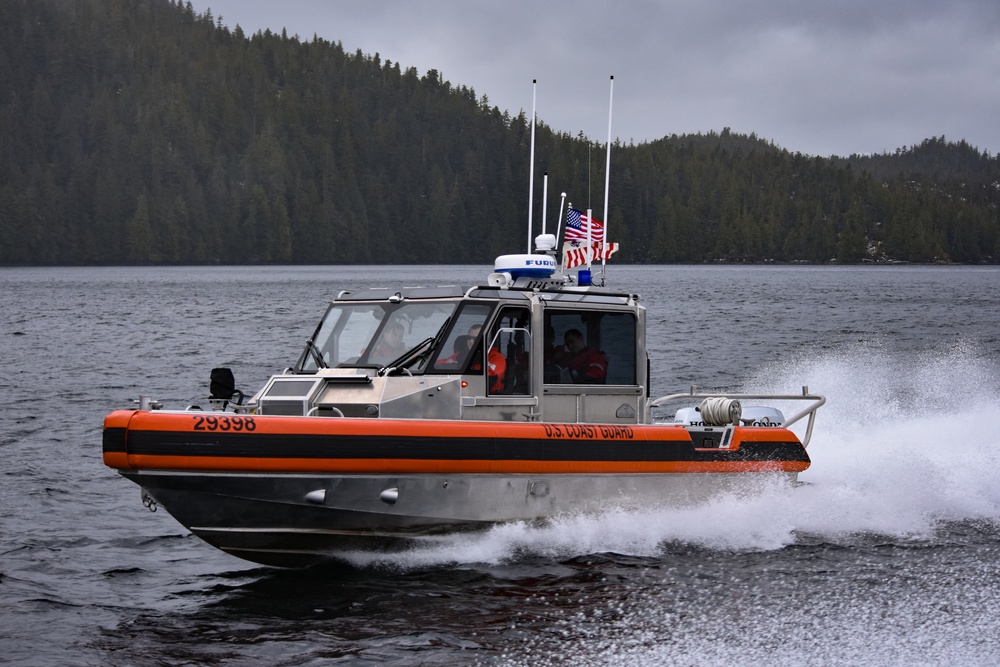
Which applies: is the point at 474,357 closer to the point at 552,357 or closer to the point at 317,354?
the point at 552,357

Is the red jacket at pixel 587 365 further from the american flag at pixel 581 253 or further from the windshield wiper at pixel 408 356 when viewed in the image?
the windshield wiper at pixel 408 356

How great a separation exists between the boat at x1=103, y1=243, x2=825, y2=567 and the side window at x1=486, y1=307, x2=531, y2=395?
0.01 meters

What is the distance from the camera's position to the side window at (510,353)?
11.0 m

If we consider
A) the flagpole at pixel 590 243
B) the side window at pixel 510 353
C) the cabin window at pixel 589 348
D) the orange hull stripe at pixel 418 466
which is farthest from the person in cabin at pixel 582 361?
the flagpole at pixel 590 243

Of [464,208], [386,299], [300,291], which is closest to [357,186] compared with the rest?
[464,208]

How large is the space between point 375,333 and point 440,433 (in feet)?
4.06

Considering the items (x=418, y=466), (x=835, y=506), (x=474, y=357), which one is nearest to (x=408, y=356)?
(x=474, y=357)

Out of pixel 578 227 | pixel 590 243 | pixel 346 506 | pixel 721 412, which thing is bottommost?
pixel 346 506

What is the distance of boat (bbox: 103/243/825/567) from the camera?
31.4 ft

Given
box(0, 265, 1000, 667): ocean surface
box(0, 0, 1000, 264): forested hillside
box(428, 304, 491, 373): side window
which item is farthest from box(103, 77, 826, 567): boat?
box(0, 0, 1000, 264): forested hillside

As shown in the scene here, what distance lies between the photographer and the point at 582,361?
11.6m

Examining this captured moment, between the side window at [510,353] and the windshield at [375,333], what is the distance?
0.49 meters

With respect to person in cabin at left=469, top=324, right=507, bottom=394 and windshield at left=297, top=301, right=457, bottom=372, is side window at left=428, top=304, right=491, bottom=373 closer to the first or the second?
person in cabin at left=469, top=324, right=507, bottom=394

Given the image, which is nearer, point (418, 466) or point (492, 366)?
point (418, 466)
